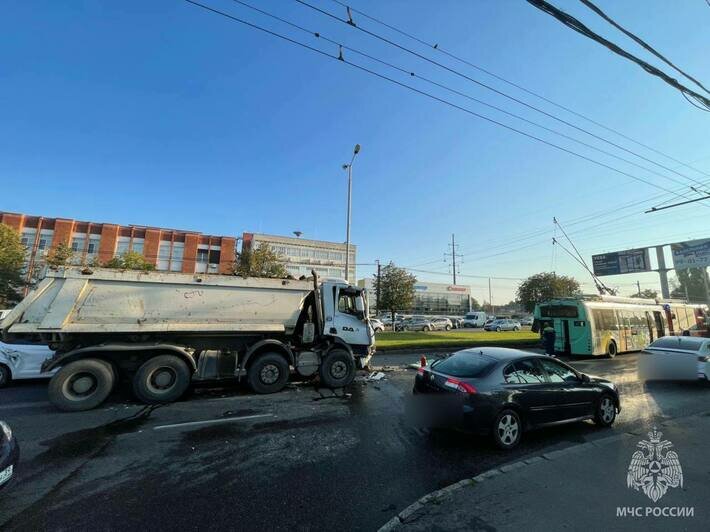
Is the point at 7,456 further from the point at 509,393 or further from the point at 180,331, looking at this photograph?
the point at 509,393

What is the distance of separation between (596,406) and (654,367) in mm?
6212

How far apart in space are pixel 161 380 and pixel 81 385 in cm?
148

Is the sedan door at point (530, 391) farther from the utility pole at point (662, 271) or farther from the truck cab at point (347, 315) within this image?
the utility pole at point (662, 271)

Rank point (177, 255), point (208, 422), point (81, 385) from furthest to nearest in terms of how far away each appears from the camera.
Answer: point (177, 255) → point (81, 385) → point (208, 422)

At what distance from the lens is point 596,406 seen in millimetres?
6430

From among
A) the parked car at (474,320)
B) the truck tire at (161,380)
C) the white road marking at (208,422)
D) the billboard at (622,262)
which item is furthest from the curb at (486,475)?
the parked car at (474,320)

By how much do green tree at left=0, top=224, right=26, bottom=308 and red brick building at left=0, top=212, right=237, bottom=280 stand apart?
11712 millimetres

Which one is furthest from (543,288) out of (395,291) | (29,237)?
(29,237)

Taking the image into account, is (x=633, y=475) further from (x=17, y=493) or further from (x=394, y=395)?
(x=17, y=493)

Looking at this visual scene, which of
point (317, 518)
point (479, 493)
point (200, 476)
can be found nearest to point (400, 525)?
point (317, 518)

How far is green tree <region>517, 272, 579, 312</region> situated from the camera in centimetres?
4775

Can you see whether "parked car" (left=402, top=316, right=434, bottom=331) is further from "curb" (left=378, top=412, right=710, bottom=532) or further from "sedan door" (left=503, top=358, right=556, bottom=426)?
"sedan door" (left=503, top=358, right=556, bottom=426)

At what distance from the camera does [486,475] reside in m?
4.32

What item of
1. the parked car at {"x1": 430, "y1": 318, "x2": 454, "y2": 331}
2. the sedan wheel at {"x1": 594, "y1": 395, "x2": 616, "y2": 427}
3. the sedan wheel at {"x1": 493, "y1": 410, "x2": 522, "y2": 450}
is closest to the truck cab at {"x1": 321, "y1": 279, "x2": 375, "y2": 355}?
the sedan wheel at {"x1": 493, "y1": 410, "x2": 522, "y2": 450}
